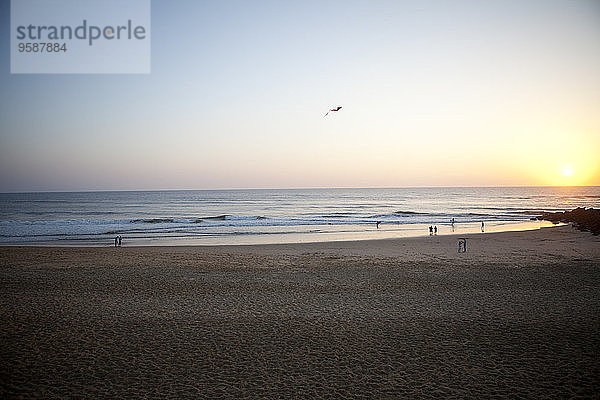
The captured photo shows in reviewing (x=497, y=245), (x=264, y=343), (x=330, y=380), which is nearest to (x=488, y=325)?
(x=330, y=380)

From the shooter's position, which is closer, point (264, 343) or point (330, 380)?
point (330, 380)

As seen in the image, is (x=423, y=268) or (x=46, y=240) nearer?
(x=423, y=268)

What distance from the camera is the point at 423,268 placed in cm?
Result: 1447

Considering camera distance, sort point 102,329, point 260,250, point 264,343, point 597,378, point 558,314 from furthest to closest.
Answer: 1. point 260,250
2. point 558,314
3. point 102,329
4. point 264,343
5. point 597,378

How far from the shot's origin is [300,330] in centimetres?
781

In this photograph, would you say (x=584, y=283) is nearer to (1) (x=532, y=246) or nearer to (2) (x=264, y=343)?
(1) (x=532, y=246)

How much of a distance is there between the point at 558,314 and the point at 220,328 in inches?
301

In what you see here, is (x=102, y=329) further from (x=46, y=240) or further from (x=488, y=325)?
(x=46, y=240)

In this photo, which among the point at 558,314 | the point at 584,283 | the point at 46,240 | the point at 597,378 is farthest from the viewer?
the point at 46,240

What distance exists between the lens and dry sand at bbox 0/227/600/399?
5617mm

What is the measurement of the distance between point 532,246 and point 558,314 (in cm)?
1287

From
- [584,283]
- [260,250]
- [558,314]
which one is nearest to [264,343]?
[558,314]

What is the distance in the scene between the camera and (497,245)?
2034 cm

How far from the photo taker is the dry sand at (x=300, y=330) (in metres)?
5.62
